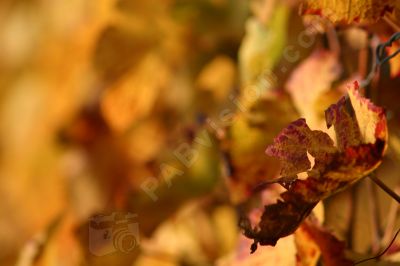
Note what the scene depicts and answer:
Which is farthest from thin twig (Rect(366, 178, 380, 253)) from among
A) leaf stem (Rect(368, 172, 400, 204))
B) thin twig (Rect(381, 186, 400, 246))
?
leaf stem (Rect(368, 172, 400, 204))

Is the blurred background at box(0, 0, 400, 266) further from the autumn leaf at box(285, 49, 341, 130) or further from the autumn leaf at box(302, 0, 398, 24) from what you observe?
the autumn leaf at box(302, 0, 398, 24)

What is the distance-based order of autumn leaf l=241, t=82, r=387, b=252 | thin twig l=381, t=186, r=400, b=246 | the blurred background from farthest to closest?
the blurred background < thin twig l=381, t=186, r=400, b=246 < autumn leaf l=241, t=82, r=387, b=252

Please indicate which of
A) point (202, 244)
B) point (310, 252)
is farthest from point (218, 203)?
point (310, 252)

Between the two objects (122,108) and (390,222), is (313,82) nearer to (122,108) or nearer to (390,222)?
(390,222)

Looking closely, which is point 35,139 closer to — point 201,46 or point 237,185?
point 201,46

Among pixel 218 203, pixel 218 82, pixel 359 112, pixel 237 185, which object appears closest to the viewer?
pixel 359 112

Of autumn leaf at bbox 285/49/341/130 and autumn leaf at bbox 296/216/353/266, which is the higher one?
autumn leaf at bbox 285/49/341/130

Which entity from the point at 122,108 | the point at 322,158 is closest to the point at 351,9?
the point at 322,158
